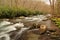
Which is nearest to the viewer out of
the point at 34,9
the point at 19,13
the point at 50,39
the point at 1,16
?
the point at 50,39

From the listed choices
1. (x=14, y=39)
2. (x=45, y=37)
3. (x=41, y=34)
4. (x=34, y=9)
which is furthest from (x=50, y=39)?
(x=34, y=9)

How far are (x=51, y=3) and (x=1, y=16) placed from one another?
3920 millimetres

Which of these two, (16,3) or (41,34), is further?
(16,3)

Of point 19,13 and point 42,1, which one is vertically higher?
point 42,1

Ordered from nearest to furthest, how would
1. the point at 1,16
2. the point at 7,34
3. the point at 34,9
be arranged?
the point at 7,34 → the point at 1,16 → the point at 34,9

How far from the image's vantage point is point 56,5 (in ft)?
35.7

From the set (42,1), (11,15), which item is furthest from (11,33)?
(42,1)

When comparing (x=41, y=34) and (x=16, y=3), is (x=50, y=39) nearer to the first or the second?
(x=41, y=34)

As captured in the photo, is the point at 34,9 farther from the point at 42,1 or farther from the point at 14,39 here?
the point at 14,39

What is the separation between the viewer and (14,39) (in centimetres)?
489

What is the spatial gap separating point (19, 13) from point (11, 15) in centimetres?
Answer: 126

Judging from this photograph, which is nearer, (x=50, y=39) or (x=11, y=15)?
(x=50, y=39)

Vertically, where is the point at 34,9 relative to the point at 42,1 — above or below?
below

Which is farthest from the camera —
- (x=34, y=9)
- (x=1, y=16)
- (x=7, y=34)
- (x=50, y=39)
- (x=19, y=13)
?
(x=34, y=9)
